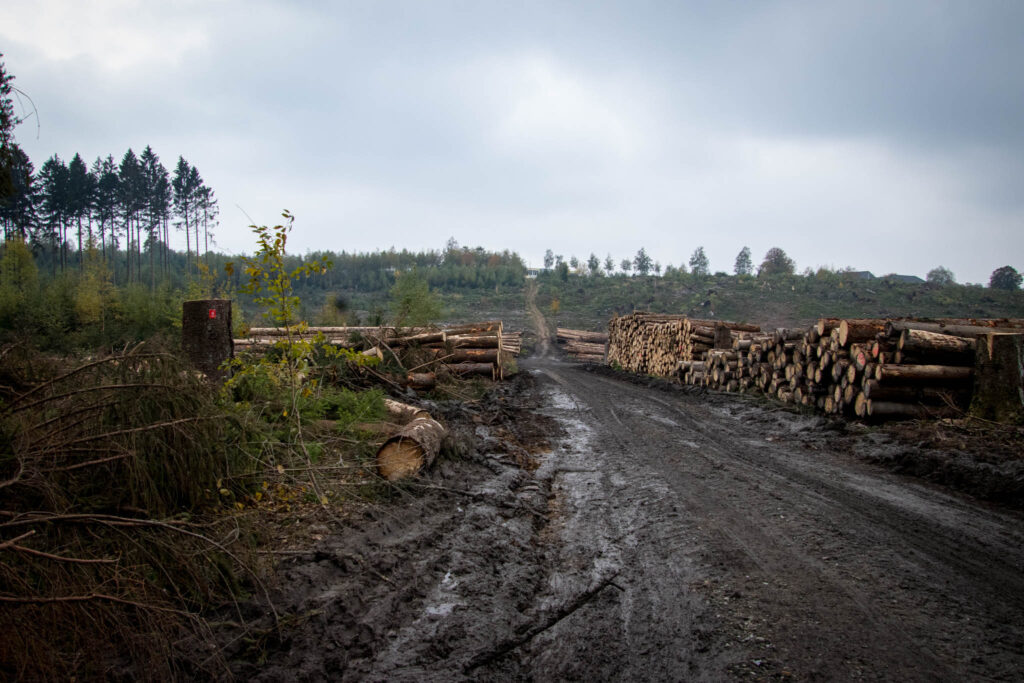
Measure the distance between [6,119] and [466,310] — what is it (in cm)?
5310

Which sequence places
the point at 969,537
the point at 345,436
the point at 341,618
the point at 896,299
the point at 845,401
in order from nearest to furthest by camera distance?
the point at 341,618
the point at 969,537
the point at 345,436
the point at 845,401
the point at 896,299

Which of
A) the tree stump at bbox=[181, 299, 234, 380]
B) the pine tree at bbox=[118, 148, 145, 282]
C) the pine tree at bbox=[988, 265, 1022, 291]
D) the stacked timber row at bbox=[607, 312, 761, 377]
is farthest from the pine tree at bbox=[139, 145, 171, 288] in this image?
the pine tree at bbox=[988, 265, 1022, 291]

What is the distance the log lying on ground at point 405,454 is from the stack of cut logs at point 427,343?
12.1ft

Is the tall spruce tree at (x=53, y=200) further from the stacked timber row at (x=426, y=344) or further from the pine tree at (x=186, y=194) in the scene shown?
the stacked timber row at (x=426, y=344)

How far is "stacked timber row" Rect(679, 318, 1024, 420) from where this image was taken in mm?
7930

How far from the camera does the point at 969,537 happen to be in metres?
4.06

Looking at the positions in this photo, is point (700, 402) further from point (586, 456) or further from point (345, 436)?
point (345, 436)

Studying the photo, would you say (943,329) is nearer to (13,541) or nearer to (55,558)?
(55,558)

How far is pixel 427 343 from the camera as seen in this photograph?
12.6m

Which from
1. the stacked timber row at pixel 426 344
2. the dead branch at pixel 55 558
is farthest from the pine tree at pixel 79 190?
the dead branch at pixel 55 558

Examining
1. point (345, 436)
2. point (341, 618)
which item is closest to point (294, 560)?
point (341, 618)

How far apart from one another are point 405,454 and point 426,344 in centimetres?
737

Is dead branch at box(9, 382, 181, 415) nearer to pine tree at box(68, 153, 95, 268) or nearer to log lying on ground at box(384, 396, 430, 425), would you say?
log lying on ground at box(384, 396, 430, 425)

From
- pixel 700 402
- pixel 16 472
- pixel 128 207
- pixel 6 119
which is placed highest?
pixel 128 207
